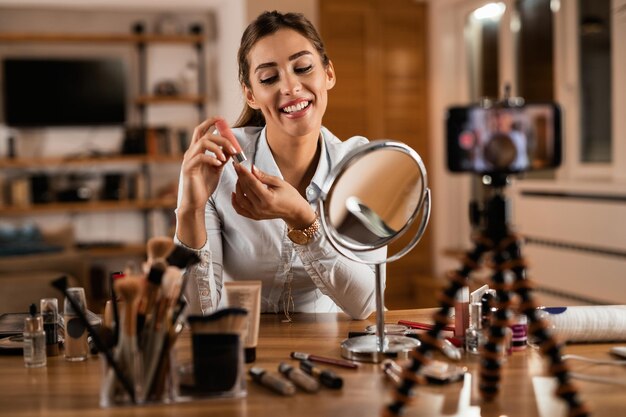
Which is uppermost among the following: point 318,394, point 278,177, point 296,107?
point 296,107

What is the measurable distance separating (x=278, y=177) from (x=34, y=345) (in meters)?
0.59

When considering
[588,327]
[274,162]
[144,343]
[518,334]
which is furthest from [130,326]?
[274,162]

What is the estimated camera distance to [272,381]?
4.07ft

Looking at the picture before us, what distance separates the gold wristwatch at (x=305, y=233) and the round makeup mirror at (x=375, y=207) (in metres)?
0.19

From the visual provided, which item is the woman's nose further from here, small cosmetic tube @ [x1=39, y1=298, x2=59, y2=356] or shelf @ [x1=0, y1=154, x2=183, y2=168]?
shelf @ [x1=0, y1=154, x2=183, y2=168]

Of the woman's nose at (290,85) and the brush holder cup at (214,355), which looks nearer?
the brush holder cup at (214,355)

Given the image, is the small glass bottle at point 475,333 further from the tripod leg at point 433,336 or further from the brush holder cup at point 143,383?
the brush holder cup at point 143,383

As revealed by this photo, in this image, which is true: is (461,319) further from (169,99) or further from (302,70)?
(169,99)

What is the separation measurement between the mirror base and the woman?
29 cm

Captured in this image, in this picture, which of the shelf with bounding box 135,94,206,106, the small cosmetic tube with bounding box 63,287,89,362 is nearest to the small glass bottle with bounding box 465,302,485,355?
the small cosmetic tube with bounding box 63,287,89,362

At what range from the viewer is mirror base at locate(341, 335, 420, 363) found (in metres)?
1.39

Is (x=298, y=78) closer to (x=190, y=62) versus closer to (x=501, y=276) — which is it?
(x=501, y=276)

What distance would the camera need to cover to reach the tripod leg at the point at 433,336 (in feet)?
3.49

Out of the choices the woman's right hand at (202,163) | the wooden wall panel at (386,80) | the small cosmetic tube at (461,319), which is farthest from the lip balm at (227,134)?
the wooden wall panel at (386,80)
